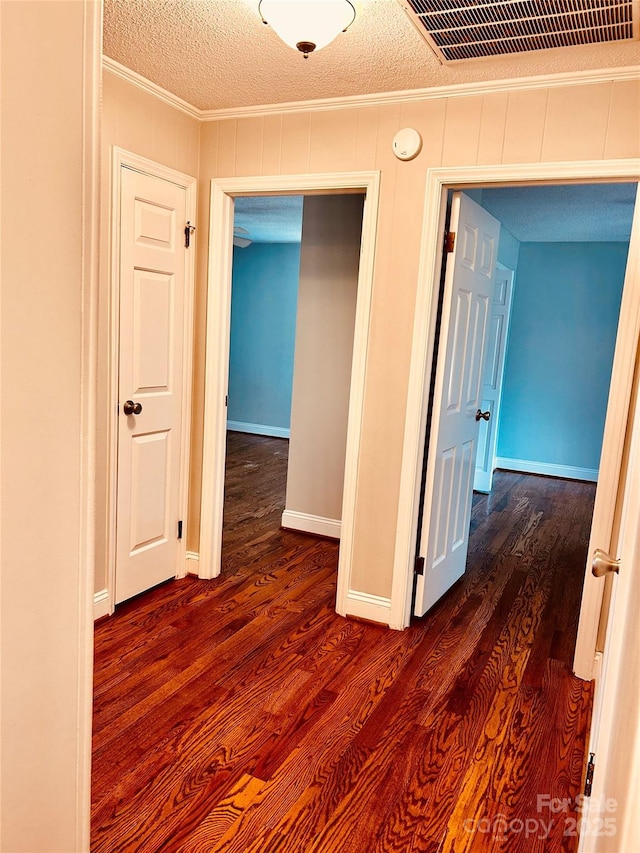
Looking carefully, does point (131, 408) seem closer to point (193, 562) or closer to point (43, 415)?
point (193, 562)

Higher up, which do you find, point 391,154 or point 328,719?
point 391,154

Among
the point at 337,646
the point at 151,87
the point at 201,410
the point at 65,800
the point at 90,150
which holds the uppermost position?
the point at 151,87

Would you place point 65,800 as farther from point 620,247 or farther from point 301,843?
point 620,247

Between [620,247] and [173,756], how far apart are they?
6276 millimetres


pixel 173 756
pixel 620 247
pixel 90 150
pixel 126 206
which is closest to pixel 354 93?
pixel 126 206

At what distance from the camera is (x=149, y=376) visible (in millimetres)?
3061

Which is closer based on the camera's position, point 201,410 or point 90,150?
point 90,150

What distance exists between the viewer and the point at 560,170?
8.20 feet

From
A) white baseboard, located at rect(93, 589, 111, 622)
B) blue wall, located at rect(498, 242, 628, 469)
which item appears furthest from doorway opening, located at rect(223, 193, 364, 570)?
blue wall, located at rect(498, 242, 628, 469)

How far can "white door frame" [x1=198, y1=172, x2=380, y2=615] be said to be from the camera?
292 cm

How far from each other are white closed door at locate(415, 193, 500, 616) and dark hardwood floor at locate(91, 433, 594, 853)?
275mm

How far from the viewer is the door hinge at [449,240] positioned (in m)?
2.89

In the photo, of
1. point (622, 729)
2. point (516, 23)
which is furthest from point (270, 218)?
point (622, 729)

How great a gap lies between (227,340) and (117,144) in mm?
1061
